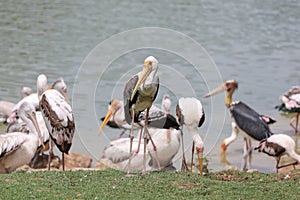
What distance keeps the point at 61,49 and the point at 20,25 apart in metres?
3.44

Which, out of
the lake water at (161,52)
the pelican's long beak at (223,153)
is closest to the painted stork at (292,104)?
the lake water at (161,52)

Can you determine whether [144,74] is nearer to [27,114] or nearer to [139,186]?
[139,186]

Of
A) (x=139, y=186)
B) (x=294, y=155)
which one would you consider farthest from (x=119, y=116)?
(x=139, y=186)

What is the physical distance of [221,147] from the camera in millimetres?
12023

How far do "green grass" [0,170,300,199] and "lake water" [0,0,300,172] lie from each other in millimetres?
2952

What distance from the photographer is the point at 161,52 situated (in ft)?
68.5

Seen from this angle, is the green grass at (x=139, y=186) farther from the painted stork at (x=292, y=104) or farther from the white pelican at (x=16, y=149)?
the painted stork at (x=292, y=104)

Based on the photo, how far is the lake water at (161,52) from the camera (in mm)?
14141

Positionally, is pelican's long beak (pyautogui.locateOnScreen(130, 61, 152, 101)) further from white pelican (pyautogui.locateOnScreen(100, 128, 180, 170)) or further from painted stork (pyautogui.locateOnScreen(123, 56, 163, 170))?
white pelican (pyautogui.locateOnScreen(100, 128, 180, 170))

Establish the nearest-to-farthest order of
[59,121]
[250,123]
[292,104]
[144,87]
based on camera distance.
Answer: [144,87]
[59,121]
[250,123]
[292,104]

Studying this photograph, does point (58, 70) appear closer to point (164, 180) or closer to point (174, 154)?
A: point (174, 154)

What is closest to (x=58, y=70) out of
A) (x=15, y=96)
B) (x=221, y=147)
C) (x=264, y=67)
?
(x=15, y=96)

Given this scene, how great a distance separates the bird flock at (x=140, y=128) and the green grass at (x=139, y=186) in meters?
0.70

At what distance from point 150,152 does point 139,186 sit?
363 cm
